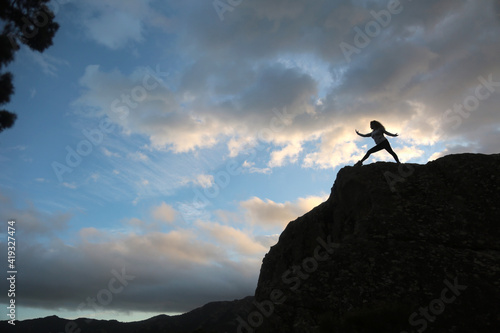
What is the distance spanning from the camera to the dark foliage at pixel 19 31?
14.5m

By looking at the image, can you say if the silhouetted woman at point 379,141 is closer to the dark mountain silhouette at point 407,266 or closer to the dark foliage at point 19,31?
the dark mountain silhouette at point 407,266

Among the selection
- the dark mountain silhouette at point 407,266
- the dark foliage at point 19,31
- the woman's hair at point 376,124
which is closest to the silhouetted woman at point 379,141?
the woman's hair at point 376,124

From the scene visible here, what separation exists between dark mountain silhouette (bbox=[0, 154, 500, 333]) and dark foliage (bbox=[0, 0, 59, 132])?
14938 millimetres

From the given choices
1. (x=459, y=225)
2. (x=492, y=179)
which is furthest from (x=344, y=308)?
(x=492, y=179)

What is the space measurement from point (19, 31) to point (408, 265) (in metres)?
22.1

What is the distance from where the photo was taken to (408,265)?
11641 millimetres

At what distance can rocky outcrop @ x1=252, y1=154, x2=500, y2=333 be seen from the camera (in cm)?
958

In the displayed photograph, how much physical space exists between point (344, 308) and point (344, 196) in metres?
10.3

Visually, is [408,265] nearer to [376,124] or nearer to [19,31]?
[376,124]

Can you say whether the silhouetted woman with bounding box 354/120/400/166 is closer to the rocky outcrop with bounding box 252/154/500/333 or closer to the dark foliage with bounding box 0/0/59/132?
the rocky outcrop with bounding box 252/154/500/333

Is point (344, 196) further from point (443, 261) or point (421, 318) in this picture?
point (421, 318)

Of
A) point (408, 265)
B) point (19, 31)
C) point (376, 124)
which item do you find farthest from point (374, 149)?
point (19, 31)

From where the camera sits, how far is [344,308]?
10.3 m

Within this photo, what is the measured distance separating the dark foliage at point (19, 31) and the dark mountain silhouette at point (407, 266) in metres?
14.9
